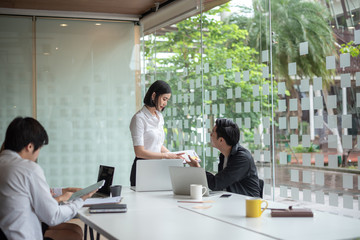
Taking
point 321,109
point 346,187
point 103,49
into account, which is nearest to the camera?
point 346,187

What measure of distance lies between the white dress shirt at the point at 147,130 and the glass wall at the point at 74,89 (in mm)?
2775

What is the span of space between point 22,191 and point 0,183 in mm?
111

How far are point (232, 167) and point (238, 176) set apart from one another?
84 mm

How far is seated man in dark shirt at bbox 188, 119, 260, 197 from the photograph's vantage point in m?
3.40

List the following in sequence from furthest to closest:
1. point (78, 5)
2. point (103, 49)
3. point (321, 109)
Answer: point (103, 49)
point (78, 5)
point (321, 109)

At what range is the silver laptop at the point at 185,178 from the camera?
3.22m

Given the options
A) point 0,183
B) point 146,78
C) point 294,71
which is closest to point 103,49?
point 146,78

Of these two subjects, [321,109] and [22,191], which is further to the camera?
[321,109]

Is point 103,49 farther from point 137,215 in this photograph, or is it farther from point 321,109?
point 137,215

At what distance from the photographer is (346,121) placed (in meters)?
3.56

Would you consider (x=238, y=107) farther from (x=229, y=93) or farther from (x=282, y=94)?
(x=282, y=94)

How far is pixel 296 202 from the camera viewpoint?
4.16 m

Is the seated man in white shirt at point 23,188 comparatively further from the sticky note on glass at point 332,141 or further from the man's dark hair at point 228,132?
the sticky note on glass at point 332,141

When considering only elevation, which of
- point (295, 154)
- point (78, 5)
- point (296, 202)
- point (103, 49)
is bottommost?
point (296, 202)
